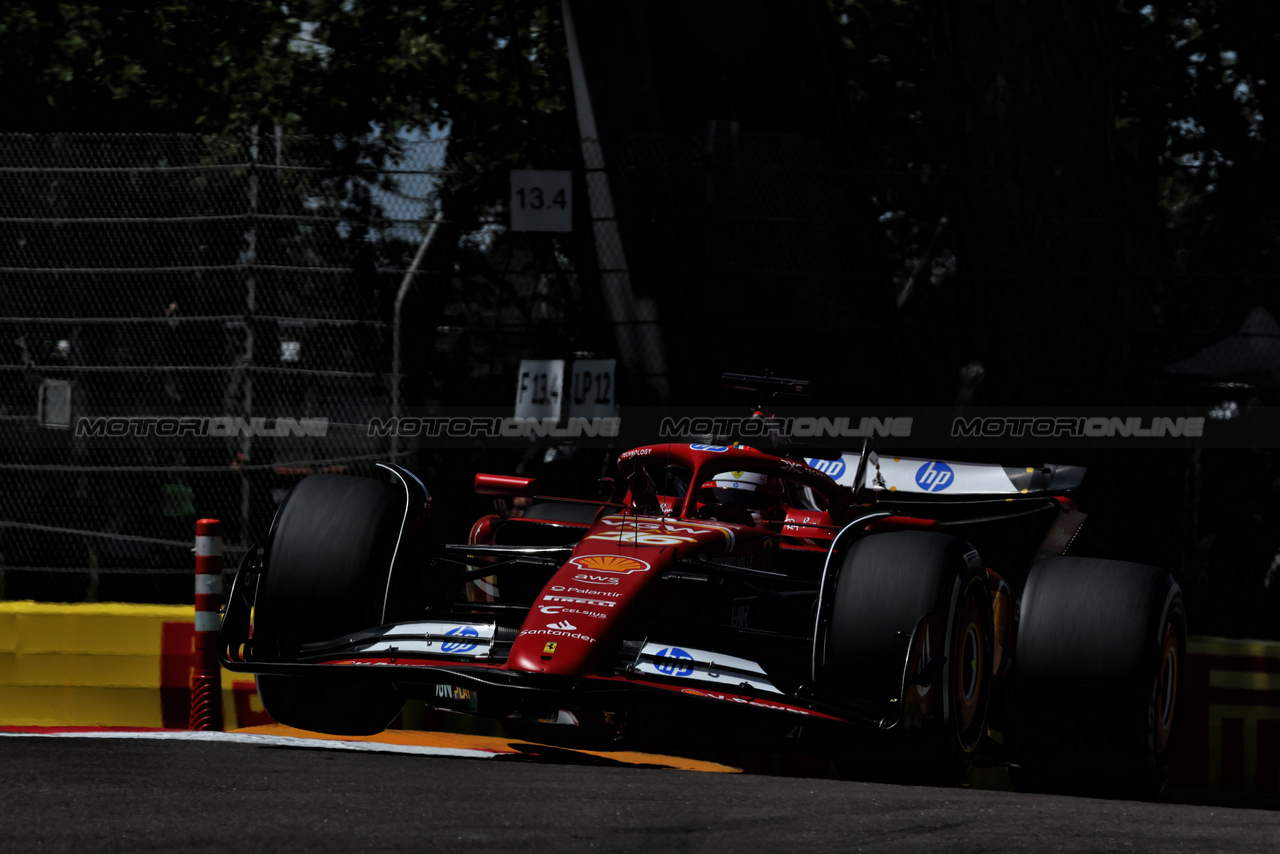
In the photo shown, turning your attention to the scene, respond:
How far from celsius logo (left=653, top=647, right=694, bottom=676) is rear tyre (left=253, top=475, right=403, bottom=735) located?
3.28 ft

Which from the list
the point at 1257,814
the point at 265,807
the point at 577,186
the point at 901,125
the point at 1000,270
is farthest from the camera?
the point at 901,125

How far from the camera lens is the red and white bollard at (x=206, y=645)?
19.6 ft

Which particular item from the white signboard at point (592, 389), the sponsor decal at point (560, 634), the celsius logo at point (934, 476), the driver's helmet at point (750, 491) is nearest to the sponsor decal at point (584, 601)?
the sponsor decal at point (560, 634)

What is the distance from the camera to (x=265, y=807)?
11.9 feet

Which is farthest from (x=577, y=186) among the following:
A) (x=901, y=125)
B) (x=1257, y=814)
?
(x=901, y=125)

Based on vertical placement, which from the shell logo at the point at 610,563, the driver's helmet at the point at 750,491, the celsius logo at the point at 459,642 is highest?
the driver's helmet at the point at 750,491

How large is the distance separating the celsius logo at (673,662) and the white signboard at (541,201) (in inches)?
136

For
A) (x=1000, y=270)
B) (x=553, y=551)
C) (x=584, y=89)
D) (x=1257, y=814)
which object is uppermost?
(x=584, y=89)

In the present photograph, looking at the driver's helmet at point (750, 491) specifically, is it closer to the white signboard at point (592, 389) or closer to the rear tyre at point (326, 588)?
the rear tyre at point (326, 588)

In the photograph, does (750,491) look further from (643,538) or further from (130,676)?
(130,676)

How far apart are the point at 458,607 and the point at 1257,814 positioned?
2555 mm

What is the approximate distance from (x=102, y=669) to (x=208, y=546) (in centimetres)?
73

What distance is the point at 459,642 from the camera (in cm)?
470

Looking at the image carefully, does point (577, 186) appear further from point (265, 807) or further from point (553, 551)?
point (265, 807)
